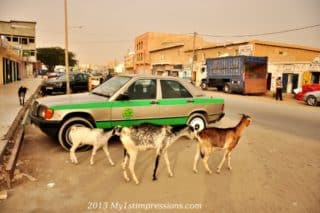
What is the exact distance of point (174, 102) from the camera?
7551 mm

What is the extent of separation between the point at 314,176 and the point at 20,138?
22.7 ft

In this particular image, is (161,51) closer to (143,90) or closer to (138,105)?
(143,90)

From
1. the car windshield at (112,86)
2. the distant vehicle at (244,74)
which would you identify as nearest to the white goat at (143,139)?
the car windshield at (112,86)

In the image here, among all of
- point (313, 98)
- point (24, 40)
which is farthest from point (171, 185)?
point (24, 40)

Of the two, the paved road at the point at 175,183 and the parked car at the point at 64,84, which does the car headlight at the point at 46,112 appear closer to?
the paved road at the point at 175,183

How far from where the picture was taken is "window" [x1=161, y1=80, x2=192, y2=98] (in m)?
7.49

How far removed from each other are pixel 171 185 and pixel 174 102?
123 inches

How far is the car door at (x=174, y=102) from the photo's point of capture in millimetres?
7430

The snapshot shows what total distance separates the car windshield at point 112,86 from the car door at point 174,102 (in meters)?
1.02

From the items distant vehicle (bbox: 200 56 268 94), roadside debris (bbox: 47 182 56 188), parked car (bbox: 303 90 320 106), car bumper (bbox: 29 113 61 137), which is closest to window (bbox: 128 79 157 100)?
car bumper (bbox: 29 113 61 137)

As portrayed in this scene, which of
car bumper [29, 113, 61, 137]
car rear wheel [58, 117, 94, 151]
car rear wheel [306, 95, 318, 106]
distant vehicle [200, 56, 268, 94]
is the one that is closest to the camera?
car bumper [29, 113, 61, 137]

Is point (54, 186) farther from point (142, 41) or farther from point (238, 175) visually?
point (142, 41)

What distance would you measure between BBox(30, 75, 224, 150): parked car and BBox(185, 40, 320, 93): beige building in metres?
21.6

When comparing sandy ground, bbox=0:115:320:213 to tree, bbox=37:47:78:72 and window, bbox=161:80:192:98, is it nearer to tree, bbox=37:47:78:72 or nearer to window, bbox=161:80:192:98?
window, bbox=161:80:192:98
